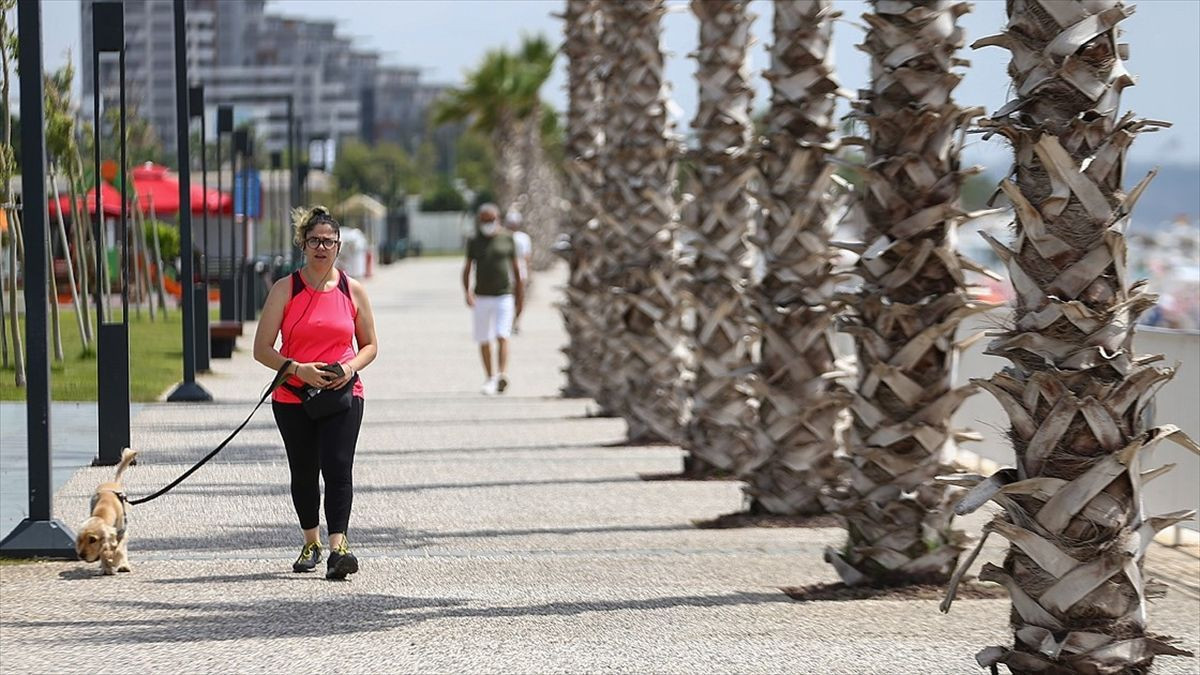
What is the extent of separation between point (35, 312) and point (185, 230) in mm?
7361

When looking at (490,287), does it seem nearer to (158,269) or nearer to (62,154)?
(158,269)

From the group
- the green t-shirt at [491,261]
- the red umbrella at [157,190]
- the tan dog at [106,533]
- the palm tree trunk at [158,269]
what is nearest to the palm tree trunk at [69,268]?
the tan dog at [106,533]

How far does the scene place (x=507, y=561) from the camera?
829cm

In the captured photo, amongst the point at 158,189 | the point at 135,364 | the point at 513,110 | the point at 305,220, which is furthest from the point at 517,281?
the point at 513,110

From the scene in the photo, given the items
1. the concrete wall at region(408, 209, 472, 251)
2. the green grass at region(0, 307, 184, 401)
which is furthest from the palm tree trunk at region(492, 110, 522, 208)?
the concrete wall at region(408, 209, 472, 251)

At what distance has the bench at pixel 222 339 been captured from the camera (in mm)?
19250

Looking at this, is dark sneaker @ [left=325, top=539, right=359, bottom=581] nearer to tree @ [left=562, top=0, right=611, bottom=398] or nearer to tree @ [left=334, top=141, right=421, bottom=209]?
tree @ [left=562, top=0, right=611, bottom=398]

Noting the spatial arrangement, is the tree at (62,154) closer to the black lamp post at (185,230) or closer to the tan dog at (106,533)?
the tan dog at (106,533)

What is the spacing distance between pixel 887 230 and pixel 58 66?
4132mm

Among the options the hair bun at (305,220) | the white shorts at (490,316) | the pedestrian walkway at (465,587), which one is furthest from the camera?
the white shorts at (490,316)

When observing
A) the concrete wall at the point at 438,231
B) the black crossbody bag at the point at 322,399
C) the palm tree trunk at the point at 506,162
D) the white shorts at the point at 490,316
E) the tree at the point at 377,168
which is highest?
the black crossbody bag at the point at 322,399

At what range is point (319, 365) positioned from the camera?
24.4 feet

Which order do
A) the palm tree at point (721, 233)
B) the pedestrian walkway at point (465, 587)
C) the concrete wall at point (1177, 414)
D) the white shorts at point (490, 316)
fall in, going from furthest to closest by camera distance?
the white shorts at point (490, 316) → the palm tree at point (721, 233) → the concrete wall at point (1177, 414) → the pedestrian walkway at point (465, 587)

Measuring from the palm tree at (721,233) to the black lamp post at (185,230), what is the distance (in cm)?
475
